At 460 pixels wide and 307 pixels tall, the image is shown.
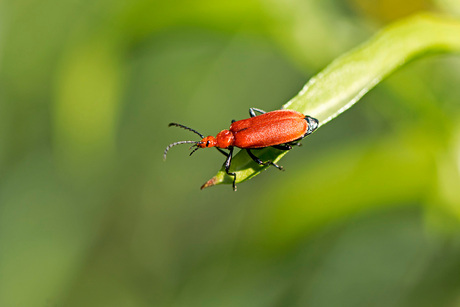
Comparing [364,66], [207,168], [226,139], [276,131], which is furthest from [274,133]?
[207,168]

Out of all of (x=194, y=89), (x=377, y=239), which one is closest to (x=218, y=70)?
(x=194, y=89)

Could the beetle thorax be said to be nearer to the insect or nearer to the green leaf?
the insect

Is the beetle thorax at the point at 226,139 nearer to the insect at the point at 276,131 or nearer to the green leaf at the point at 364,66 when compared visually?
the insect at the point at 276,131

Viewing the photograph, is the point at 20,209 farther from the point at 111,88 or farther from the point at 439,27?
the point at 439,27

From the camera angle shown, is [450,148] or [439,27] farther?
[450,148]

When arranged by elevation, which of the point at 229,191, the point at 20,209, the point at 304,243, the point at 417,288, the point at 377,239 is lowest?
the point at 417,288

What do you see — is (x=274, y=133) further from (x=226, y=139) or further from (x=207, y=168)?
(x=207, y=168)
